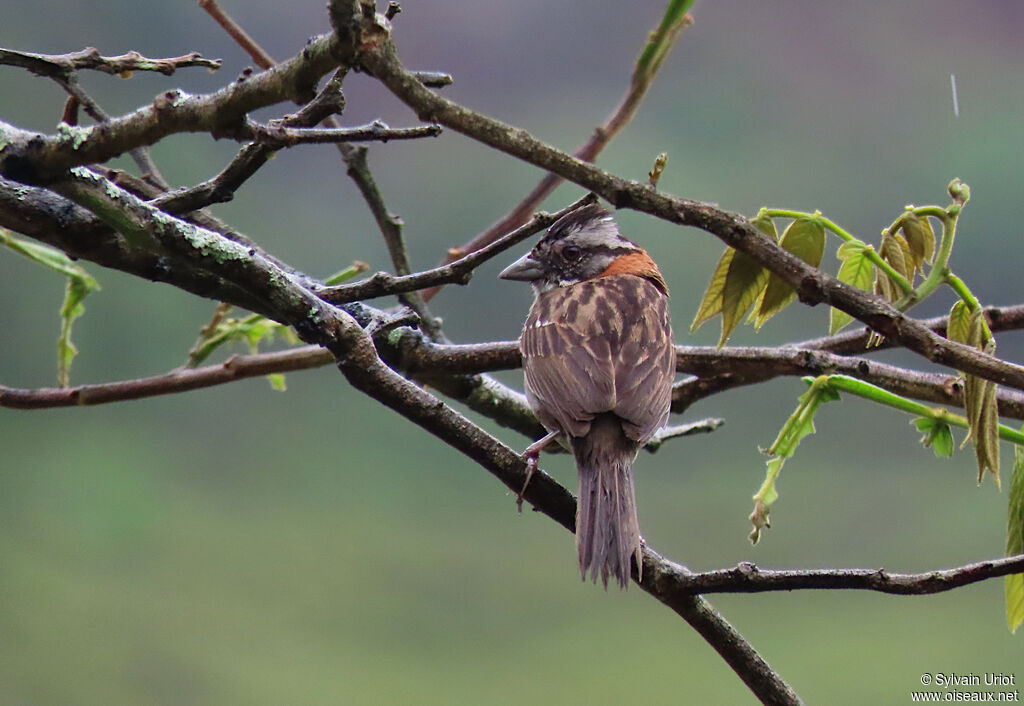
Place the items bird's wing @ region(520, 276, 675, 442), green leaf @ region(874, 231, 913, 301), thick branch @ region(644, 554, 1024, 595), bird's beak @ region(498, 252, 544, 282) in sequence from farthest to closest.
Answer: bird's beak @ region(498, 252, 544, 282) → bird's wing @ region(520, 276, 675, 442) → green leaf @ region(874, 231, 913, 301) → thick branch @ region(644, 554, 1024, 595)

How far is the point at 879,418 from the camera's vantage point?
12.8ft

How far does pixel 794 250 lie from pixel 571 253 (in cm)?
91

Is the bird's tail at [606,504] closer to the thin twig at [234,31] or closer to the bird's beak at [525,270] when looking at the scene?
the bird's beak at [525,270]

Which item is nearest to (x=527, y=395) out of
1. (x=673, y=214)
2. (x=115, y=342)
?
(x=673, y=214)

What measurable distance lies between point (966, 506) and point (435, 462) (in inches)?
80.9

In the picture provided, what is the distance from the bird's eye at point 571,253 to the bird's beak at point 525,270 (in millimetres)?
56

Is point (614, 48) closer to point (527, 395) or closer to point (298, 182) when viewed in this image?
point (298, 182)

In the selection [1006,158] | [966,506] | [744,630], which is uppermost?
[1006,158]

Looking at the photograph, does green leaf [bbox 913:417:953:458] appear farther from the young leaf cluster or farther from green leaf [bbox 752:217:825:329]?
green leaf [bbox 752:217:825:329]

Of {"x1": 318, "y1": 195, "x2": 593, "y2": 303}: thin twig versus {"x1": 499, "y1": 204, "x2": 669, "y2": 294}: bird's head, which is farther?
{"x1": 499, "y1": 204, "x2": 669, "y2": 294}: bird's head

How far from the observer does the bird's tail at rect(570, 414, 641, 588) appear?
1.17m

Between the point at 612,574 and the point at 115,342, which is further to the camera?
the point at 115,342

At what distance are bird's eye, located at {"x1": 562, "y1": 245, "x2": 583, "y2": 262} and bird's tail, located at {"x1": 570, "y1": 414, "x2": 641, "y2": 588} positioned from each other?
1.86 ft

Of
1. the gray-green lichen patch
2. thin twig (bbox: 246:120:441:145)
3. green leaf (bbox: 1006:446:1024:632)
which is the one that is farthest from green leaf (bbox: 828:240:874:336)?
the gray-green lichen patch
